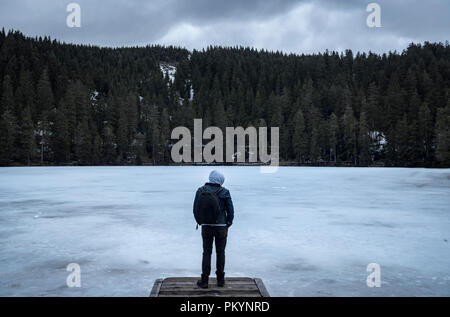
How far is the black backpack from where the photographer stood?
21.3 ft

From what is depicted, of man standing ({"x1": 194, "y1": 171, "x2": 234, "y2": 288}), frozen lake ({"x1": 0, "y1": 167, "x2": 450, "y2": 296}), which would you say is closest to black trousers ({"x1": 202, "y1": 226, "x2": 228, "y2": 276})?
man standing ({"x1": 194, "y1": 171, "x2": 234, "y2": 288})

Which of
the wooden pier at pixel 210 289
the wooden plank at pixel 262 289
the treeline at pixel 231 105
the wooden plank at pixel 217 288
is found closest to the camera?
the wooden plank at pixel 262 289

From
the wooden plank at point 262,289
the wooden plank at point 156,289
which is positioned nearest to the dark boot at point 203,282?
the wooden plank at point 156,289

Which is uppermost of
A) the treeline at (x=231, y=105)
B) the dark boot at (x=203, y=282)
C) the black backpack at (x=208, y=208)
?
the treeline at (x=231, y=105)

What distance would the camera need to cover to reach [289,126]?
116 meters

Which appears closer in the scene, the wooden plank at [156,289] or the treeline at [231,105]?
the wooden plank at [156,289]

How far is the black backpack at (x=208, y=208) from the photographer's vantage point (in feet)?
21.3

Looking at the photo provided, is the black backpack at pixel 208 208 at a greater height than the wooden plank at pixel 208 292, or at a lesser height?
greater

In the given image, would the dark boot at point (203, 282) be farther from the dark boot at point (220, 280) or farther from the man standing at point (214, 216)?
the dark boot at point (220, 280)

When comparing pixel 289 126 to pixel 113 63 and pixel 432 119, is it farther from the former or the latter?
pixel 113 63

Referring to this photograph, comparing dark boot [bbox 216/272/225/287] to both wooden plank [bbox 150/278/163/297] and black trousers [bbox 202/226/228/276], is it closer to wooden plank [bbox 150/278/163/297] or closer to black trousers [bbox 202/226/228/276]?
black trousers [bbox 202/226/228/276]

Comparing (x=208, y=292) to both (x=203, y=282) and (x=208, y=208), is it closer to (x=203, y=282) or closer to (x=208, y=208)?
(x=203, y=282)

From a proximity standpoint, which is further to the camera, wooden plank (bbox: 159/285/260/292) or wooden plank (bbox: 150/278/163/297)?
wooden plank (bbox: 159/285/260/292)
